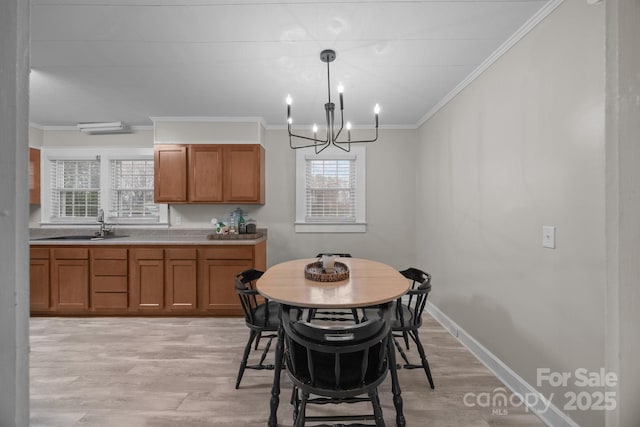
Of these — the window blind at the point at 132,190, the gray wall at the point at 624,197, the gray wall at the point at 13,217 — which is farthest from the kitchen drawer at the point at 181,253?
the gray wall at the point at 624,197

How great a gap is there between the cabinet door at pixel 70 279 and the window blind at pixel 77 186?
34.7 inches

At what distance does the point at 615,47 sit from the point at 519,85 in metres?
1.48

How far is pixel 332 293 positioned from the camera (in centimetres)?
175

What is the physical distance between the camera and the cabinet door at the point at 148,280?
3.44m

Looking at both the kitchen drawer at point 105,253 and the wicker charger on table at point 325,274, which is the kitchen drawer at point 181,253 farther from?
the wicker charger on table at point 325,274

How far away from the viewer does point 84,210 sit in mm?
4125

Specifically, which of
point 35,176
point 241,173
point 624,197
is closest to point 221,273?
point 241,173

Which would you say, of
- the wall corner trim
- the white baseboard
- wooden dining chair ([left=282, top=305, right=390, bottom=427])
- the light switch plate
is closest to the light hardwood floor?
the white baseboard

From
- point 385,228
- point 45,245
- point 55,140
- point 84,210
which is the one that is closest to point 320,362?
point 385,228

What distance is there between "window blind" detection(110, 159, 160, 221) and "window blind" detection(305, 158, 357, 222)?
7.43 feet

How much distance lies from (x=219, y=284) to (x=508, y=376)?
2964 millimetres

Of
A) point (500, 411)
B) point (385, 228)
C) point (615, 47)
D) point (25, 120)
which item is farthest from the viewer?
point (385, 228)

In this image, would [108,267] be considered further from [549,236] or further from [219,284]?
[549,236]

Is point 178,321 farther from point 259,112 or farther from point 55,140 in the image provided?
point 55,140
